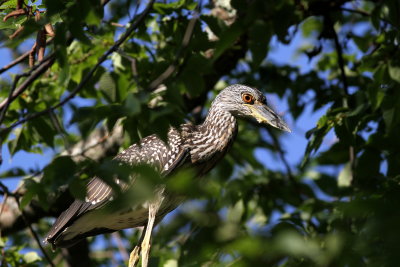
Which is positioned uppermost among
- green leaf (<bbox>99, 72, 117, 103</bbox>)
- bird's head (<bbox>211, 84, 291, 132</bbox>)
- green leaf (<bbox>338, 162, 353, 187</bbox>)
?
green leaf (<bbox>99, 72, 117, 103</bbox>)

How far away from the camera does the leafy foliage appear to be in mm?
2027

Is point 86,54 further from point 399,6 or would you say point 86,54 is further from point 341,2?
point 399,6

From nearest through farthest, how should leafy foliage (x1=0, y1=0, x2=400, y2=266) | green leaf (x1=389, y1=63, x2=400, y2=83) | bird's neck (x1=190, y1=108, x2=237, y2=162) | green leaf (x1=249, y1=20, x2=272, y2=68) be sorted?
leafy foliage (x1=0, y1=0, x2=400, y2=266) → green leaf (x1=249, y1=20, x2=272, y2=68) → green leaf (x1=389, y1=63, x2=400, y2=83) → bird's neck (x1=190, y1=108, x2=237, y2=162)

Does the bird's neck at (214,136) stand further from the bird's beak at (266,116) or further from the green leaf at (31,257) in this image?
the green leaf at (31,257)

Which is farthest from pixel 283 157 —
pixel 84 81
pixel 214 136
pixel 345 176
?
pixel 84 81

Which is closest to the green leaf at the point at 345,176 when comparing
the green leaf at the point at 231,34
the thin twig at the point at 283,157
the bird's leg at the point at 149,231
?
the thin twig at the point at 283,157

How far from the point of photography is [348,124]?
4.68 m

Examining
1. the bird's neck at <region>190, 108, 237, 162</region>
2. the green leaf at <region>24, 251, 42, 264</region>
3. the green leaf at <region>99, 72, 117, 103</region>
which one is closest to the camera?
the bird's neck at <region>190, 108, 237, 162</region>

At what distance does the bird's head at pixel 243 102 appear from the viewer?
5.27 meters

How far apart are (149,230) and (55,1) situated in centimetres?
→ 231

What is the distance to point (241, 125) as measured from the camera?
7.93 meters

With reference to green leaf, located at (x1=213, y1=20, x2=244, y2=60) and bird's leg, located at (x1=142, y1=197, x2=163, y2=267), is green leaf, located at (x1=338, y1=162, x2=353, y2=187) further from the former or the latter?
green leaf, located at (x1=213, y1=20, x2=244, y2=60)

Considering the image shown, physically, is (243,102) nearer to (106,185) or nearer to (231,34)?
(106,185)

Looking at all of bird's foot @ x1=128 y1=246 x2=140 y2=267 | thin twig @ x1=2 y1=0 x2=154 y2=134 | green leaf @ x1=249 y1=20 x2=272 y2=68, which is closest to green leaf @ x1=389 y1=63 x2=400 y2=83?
thin twig @ x1=2 y1=0 x2=154 y2=134
